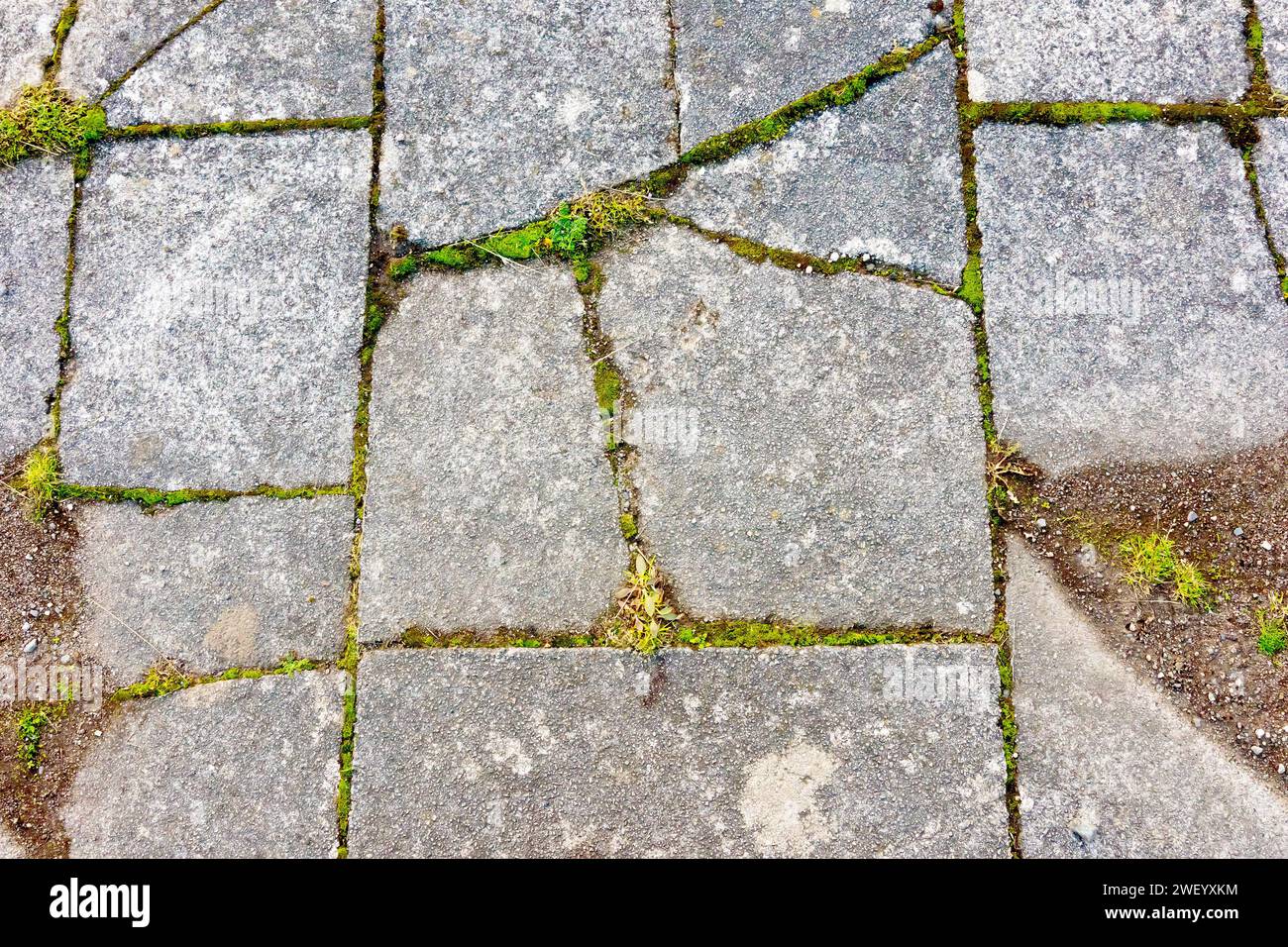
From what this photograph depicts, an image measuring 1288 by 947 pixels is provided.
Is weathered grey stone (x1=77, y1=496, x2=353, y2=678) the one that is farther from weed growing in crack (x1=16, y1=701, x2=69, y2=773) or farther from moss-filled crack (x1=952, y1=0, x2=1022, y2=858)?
moss-filled crack (x1=952, y1=0, x2=1022, y2=858)

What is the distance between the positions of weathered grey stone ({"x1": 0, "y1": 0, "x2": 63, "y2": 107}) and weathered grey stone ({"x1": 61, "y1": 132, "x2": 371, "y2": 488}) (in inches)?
17.3

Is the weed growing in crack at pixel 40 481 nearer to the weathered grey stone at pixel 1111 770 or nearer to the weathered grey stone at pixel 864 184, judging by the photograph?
the weathered grey stone at pixel 864 184

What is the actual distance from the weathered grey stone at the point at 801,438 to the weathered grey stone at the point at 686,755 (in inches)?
8.7

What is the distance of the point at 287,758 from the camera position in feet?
8.34

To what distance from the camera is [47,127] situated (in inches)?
112

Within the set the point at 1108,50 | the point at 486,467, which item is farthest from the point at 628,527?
the point at 1108,50

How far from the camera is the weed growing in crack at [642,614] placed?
2553 millimetres

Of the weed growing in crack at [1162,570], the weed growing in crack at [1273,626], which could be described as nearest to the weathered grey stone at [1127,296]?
the weed growing in crack at [1162,570]

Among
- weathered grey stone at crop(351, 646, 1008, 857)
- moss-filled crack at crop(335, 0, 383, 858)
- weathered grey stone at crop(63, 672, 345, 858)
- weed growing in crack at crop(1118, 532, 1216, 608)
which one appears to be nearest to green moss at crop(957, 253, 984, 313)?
weed growing in crack at crop(1118, 532, 1216, 608)

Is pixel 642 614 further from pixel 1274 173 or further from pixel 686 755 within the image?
pixel 1274 173

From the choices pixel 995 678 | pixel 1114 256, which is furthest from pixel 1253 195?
pixel 995 678

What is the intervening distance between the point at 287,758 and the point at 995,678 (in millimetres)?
2211
